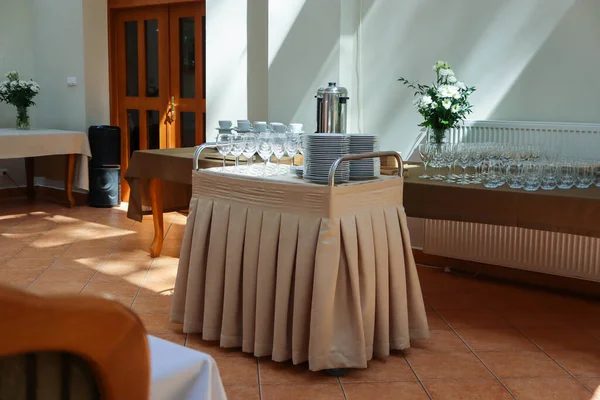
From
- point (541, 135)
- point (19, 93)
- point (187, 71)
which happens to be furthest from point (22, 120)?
point (541, 135)

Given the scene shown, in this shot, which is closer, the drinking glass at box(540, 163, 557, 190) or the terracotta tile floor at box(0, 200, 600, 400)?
the terracotta tile floor at box(0, 200, 600, 400)

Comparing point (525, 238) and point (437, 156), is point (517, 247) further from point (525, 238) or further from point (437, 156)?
point (437, 156)

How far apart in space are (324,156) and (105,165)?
16.6ft

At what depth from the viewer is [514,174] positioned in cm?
361

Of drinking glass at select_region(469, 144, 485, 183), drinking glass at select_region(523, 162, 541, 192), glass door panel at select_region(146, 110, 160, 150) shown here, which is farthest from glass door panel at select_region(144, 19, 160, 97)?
drinking glass at select_region(523, 162, 541, 192)

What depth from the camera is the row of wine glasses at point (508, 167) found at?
Result: 11.5ft

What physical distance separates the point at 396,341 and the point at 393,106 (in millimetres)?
2547

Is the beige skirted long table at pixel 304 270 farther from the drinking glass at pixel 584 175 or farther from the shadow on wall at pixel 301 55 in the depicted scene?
the shadow on wall at pixel 301 55

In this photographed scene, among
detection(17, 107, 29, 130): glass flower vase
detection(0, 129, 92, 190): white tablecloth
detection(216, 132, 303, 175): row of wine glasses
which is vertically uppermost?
detection(17, 107, 29, 130): glass flower vase

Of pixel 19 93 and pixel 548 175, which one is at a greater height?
pixel 19 93

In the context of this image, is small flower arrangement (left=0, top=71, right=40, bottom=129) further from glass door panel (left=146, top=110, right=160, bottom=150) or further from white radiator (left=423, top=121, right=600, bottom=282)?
white radiator (left=423, top=121, right=600, bottom=282)

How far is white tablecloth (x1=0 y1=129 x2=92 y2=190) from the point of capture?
7.15 metres

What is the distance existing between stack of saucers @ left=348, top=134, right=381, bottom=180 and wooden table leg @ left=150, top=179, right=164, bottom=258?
Answer: 236 centimetres

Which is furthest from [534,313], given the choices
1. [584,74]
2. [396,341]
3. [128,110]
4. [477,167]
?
[128,110]
